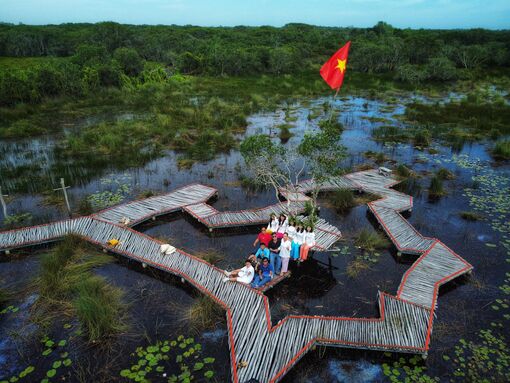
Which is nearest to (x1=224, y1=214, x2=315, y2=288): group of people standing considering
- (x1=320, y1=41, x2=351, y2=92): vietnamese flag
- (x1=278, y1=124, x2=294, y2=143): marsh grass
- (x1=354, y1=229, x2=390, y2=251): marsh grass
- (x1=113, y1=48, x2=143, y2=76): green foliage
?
(x1=354, y1=229, x2=390, y2=251): marsh grass

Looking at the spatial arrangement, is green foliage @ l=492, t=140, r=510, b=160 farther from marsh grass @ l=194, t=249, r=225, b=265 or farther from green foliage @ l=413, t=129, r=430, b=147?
marsh grass @ l=194, t=249, r=225, b=265

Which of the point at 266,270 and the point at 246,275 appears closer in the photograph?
the point at 246,275

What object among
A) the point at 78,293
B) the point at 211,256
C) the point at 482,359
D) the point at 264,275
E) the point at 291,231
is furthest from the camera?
the point at 211,256

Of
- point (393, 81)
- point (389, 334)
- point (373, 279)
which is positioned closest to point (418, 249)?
point (373, 279)

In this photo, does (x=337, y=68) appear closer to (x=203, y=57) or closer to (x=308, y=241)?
(x=308, y=241)

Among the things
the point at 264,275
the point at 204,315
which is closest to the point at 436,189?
the point at 264,275

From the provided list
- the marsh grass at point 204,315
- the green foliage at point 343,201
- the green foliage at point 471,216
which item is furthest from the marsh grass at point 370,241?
the marsh grass at point 204,315
